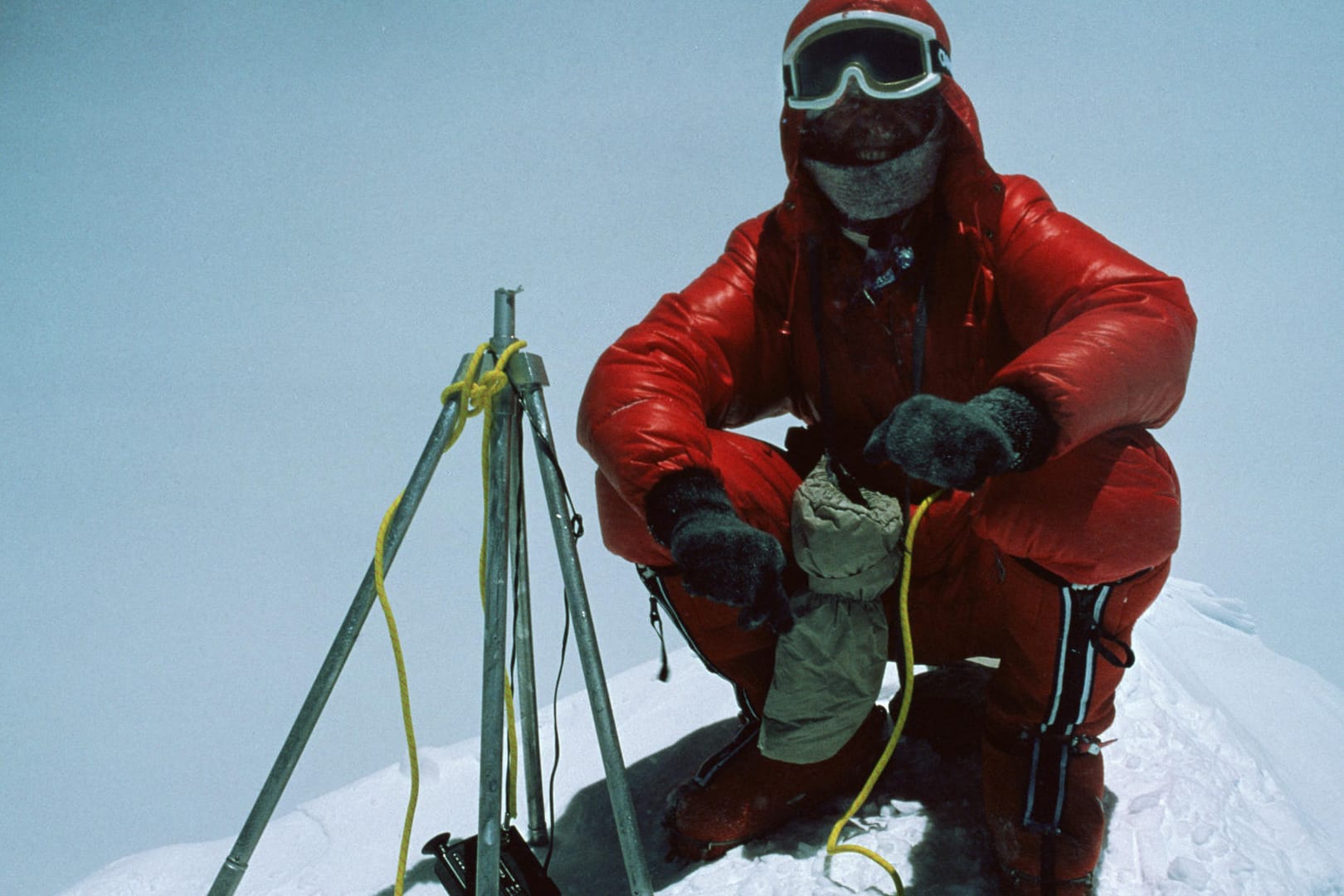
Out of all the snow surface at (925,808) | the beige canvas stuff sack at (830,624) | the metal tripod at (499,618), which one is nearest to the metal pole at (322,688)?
the metal tripod at (499,618)

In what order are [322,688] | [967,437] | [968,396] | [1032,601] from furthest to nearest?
[968,396]
[322,688]
[1032,601]
[967,437]

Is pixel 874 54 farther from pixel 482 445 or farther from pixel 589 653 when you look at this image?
pixel 589 653

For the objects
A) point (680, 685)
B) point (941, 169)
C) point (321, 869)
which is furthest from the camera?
point (680, 685)

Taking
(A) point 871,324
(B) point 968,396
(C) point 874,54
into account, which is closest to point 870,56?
(C) point 874,54

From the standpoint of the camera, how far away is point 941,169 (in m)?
1.52

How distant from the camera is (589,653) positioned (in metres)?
1.33

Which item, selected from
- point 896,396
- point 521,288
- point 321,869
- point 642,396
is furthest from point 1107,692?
point 321,869

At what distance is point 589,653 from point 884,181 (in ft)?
3.06

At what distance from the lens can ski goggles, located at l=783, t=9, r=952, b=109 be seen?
4.67 ft

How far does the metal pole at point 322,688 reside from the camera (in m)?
1.36

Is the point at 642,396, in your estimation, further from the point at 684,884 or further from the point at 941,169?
the point at 684,884

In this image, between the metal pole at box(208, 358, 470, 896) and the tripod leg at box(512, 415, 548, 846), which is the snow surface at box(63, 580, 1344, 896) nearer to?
the tripod leg at box(512, 415, 548, 846)

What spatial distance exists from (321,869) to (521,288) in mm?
1347

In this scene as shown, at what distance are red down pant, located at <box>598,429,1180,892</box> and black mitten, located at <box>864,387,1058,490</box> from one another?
0.32ft
